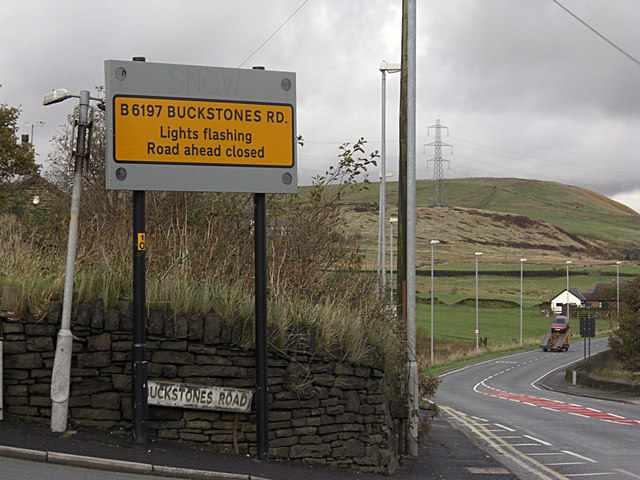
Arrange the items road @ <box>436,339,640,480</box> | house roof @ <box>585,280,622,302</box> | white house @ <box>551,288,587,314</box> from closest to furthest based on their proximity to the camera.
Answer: road @ <box>436,339,640,480</box>, house roof @ <box>585,280,622,302</box>, white house @ <box>551,288,587,314</box>

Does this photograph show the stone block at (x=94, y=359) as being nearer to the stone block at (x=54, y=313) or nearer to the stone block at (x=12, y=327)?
the stone block at (x=54, y=313)

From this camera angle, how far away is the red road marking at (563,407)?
27.7 m

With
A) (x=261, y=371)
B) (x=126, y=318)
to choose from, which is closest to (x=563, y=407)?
(x=261, y=371)

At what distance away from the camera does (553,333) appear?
80.2 m

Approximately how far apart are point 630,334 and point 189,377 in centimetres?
4486

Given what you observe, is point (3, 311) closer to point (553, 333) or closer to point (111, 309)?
point (111, 309)

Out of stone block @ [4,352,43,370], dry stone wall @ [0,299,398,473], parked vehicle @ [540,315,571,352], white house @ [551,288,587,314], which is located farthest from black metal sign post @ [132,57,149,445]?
white house @ [551,288,587,314]

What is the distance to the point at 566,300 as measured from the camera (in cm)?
10556

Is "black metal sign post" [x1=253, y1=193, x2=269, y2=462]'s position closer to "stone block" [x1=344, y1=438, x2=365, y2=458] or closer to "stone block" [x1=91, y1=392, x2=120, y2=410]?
"stone block" [x1=344, y1=438, x2=365, y2=458]

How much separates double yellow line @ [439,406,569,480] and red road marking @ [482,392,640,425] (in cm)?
597

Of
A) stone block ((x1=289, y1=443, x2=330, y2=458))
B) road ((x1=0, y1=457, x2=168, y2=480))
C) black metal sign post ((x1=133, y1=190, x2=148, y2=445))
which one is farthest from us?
stone block ((x1=289, y1=443, x2=330, y2=458))

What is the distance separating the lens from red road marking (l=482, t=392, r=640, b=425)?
27700 millimetres

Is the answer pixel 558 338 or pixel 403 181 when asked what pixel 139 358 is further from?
pixel 558 338

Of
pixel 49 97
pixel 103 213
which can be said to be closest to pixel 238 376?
pixel 49 97
